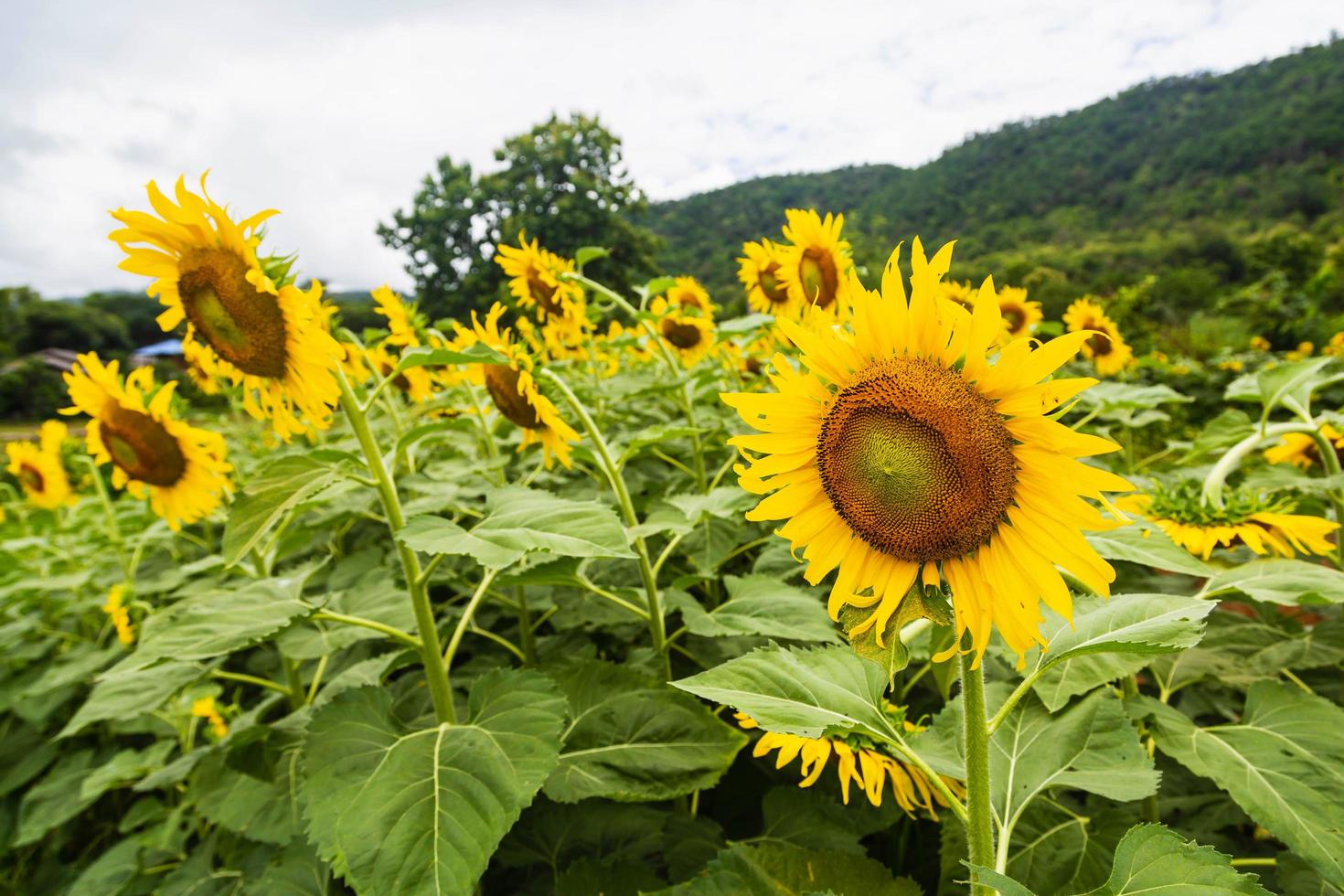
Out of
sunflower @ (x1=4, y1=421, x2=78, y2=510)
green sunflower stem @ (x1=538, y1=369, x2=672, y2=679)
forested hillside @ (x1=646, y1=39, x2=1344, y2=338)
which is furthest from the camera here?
forested hillside @ (x1=646, y1=39, x2=1344, y2=338)

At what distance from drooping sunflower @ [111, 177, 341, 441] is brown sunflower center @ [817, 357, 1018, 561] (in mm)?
1297

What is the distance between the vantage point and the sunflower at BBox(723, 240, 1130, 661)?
85 centimetres

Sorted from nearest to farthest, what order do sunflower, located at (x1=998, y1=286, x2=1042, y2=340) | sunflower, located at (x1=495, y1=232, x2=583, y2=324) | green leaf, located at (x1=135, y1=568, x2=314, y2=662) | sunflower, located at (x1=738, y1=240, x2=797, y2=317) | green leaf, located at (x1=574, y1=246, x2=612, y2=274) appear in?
green leaf, located at (x1=135, y1=568, x2=314, y2=662), green leaf, located at (x1=574, y1=246, x2=612, y2=274), sunflower, located at (x1=495, y1=232, x2=583, y2=324), sunflower, located at (x1=738, y1=240, x2=797, y2=317), sunflower, located at (x1=998, y1=286, x2=1042, y2=340)

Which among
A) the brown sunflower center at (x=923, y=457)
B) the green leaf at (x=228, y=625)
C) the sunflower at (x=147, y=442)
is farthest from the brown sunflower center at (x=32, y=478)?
the brown sunflower center at (x=923, y=457)

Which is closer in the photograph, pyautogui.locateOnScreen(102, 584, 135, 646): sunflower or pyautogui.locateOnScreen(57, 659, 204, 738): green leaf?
pyautogui.locateOnScreen(57, 659, 204, 738): green leaf

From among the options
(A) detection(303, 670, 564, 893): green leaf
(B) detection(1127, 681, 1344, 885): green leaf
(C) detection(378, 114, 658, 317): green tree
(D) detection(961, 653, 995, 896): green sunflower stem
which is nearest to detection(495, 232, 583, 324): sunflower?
(A) detection(303, 670, 564, 893): green leaf

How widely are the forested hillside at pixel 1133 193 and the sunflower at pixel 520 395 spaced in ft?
27.7

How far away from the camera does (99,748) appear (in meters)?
3.21

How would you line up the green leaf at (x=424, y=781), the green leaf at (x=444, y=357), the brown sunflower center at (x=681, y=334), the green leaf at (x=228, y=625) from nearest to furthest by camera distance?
the green leaf at (x=424, y=781) < the green leaf at (x=228, y=625) < the green leaf at (x=444, y=357) < the brown sunflower center at (x=681, y=334)

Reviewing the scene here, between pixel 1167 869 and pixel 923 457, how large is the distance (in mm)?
604

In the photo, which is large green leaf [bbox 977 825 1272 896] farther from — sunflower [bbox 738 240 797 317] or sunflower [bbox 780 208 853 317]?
sunflower [bbox 738 240 797 317]

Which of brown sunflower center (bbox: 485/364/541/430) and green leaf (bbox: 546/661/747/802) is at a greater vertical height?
brown sunflower center (bbox: 485/364/541/430)

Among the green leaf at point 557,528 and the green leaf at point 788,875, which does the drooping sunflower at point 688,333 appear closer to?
the green leaf at point 557,528

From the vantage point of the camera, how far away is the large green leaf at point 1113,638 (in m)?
0.85
